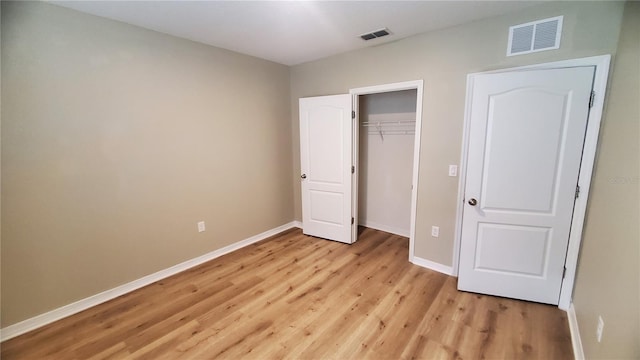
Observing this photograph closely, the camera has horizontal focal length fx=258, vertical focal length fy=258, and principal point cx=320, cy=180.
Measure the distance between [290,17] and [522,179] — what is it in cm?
242

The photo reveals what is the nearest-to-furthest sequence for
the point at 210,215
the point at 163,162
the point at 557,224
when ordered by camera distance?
the point at 557,224
the point at 163,162
the point at 210,215

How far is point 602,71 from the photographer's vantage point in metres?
1.87

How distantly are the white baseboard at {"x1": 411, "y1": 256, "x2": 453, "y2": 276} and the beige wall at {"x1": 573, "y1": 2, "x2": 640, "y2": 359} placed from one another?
38.2 inches

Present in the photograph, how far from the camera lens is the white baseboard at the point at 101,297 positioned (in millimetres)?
1982

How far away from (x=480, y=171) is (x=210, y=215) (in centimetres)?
291

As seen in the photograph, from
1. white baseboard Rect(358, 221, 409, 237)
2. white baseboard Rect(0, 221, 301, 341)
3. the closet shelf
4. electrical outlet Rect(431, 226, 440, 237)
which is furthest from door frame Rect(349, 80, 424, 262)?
white baseboard Rect(0, 221, 301, 341)

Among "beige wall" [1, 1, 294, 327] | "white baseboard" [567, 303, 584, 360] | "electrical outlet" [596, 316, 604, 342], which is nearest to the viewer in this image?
"electrical outlet" [596, 316, 604, 342]

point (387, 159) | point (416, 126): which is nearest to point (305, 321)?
point (416, 126)

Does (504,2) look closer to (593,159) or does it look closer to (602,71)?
(602,71)

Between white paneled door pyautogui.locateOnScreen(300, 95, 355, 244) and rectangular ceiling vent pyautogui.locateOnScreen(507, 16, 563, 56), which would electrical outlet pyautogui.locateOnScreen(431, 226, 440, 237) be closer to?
white paneled door pyautogui.locateOnScreen(300, 95, 355, 244)

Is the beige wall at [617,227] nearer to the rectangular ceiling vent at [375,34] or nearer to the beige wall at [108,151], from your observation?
the rectangular ceiling vent at [375,34]

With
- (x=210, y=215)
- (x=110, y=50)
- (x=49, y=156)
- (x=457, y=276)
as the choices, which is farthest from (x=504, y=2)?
(x=49, y=156)

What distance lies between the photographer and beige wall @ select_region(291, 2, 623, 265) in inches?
75.6

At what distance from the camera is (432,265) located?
9.41 feet
